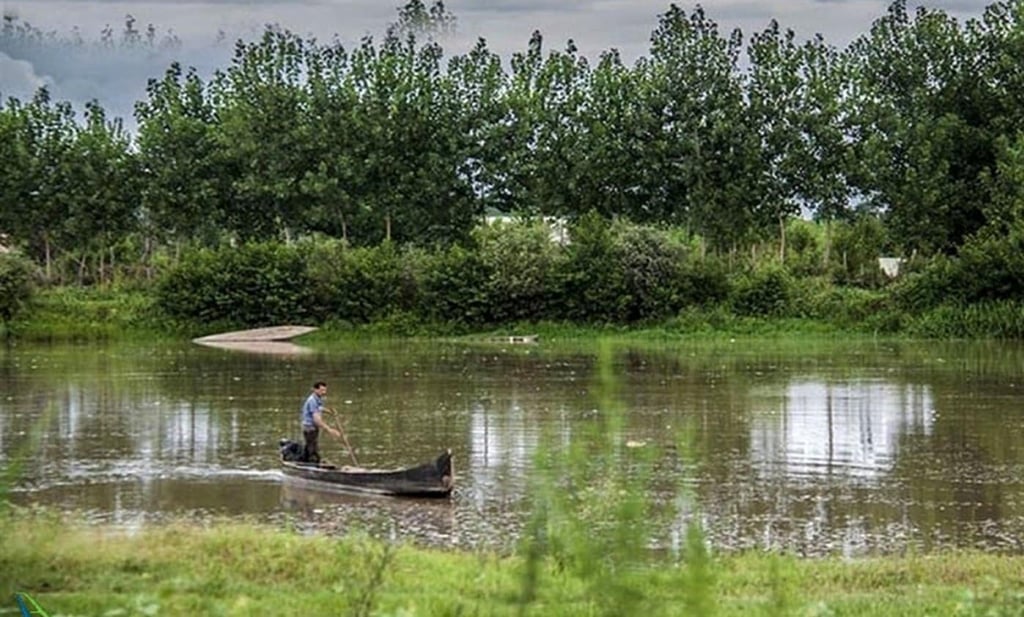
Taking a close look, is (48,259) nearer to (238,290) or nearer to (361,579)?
(238,290)

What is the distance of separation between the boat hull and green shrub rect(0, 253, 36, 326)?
99.2 feet

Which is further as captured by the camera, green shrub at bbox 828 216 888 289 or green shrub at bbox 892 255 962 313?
green shrub at bbox 828 216 888 289

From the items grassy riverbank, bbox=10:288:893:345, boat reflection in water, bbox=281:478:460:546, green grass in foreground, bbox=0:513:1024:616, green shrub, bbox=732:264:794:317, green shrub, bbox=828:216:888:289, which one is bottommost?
boat reflection in water, bbox=281:478:460:546

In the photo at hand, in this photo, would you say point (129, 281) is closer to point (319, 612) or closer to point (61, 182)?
point (61, 182)

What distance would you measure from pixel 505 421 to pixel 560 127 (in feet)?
96.7

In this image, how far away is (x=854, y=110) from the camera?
2009 inches

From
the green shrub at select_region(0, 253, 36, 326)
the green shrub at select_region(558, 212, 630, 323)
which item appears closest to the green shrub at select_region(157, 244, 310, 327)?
the green shrub at select_region(0, 253, 36, 326)

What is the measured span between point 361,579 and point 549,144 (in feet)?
142

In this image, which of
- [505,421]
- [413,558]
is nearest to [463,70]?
[505,421]

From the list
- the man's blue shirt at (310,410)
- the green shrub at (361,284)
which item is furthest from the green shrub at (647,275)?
the man's blue shirt at (310,410)

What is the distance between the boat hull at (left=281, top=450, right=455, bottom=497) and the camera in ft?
54.4

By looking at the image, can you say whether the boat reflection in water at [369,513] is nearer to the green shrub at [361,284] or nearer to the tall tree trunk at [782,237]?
the green shrub at [361,284]

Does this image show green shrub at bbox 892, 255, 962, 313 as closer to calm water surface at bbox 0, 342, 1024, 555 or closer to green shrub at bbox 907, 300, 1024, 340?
green shrub at bbox 907, 300, 1024, 340

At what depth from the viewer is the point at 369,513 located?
16078 mm
